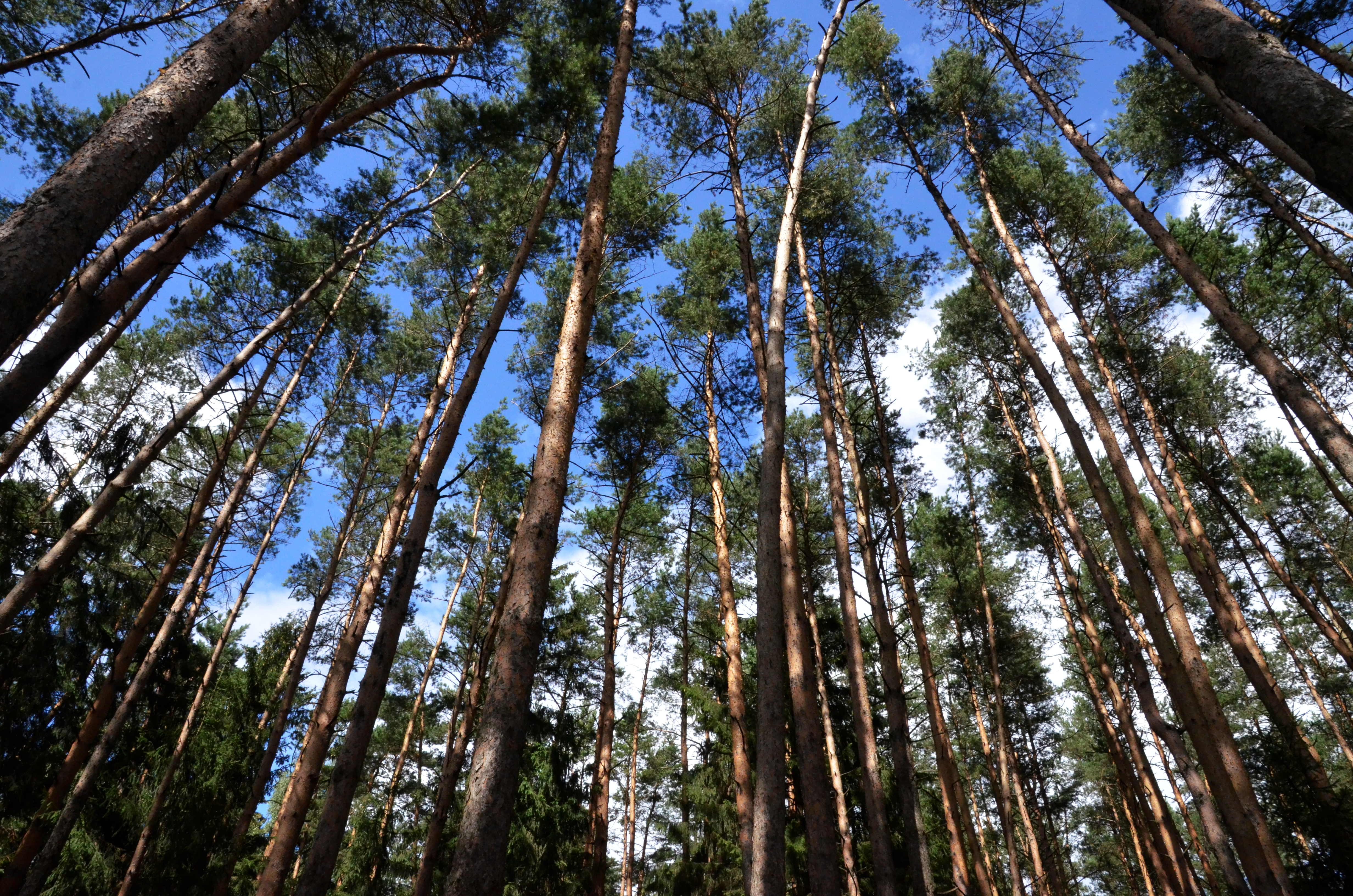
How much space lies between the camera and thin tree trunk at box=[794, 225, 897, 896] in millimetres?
6145

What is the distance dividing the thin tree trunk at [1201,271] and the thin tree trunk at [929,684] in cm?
373

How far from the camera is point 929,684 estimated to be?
925 cm

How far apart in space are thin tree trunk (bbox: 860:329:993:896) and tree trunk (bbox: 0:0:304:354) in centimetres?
803

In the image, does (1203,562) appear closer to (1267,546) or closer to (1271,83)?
(1267,546)

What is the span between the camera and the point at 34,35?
25.9 feet

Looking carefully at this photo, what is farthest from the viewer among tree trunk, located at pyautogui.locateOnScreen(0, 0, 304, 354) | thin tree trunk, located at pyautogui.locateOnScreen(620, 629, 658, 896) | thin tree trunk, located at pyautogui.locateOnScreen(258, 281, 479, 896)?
thin tree trunk, located at pyautogui.locateOnScreen(620, 629, 658, 896)

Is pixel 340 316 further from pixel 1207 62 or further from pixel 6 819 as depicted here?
pixel 1207 62

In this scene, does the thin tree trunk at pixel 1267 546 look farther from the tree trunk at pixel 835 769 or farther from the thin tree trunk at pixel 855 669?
the thin tree trunk at pixel 855 669

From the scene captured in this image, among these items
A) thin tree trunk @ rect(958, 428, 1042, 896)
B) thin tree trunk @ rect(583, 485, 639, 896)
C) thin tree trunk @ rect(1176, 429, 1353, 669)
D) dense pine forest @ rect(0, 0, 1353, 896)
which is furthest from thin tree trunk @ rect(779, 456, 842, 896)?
thin tree trunk @ rect(1176, 429, 1353, 669)

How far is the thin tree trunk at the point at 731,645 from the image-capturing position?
9156 millimetres

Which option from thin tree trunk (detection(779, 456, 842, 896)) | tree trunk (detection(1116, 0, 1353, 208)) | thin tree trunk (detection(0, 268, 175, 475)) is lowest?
thin tree trunk (detection(779, 456, 842, 896))

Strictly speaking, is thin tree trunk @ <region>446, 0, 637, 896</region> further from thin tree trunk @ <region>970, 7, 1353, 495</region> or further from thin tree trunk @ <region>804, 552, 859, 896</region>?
thin tree trunk @ <region>804, 552, 859, 896</region>

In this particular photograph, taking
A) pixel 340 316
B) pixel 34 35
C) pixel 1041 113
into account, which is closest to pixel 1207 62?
pixel 1041 113

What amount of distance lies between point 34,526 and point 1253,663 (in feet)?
64.3
